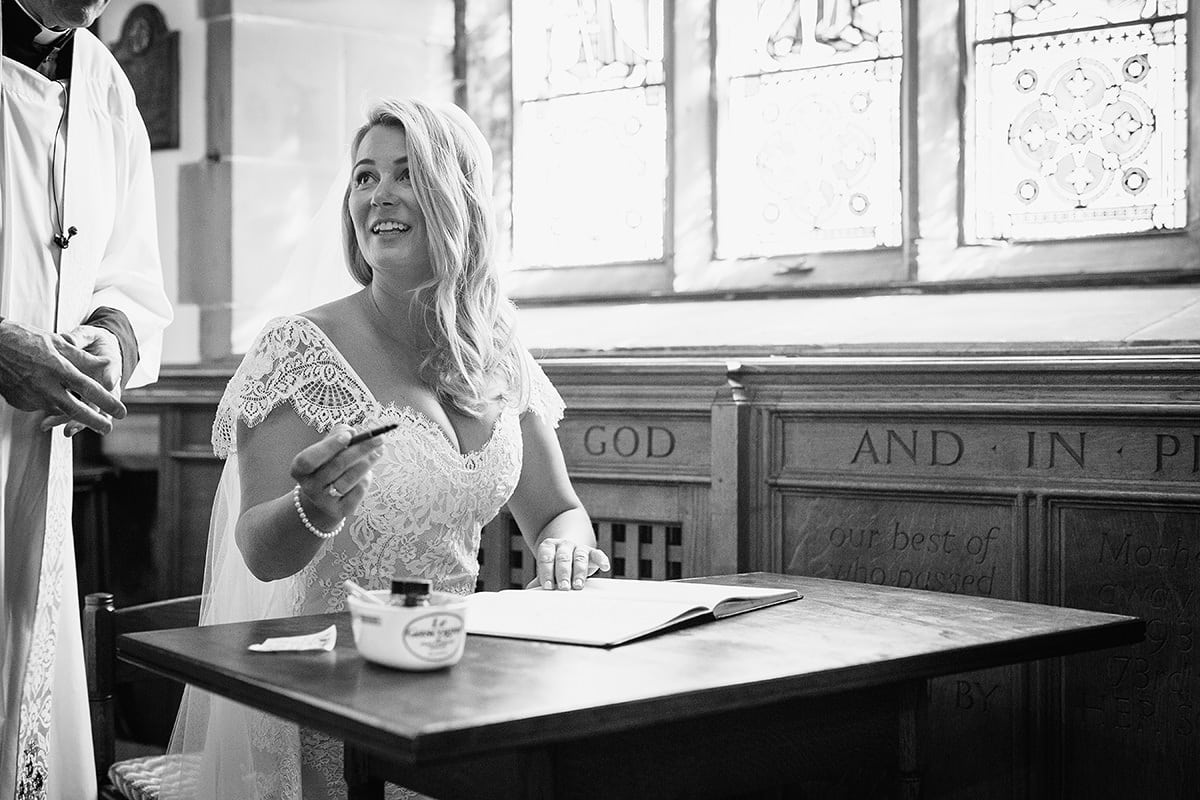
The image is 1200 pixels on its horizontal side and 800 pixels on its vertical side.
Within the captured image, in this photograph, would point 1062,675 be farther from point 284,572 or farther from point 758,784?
point 284,572

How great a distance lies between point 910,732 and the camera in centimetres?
222

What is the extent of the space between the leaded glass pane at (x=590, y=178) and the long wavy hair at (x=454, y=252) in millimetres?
1682

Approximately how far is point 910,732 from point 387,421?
106cm

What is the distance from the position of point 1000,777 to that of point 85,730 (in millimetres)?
1952

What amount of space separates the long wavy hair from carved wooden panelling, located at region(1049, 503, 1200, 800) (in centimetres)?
127

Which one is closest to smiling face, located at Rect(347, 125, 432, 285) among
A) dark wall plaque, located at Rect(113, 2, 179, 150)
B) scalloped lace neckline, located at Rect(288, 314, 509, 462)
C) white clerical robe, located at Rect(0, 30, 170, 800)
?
scalloped lace neckline, located at Rect(288, 314, 509, 462)

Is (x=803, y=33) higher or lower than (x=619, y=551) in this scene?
Answer: higher

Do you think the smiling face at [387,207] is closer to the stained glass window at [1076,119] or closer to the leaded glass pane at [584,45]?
the stained glass window at [1076,119]

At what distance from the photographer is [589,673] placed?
1.85 m

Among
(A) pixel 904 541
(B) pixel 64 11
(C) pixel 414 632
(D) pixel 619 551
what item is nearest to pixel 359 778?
(C) pixel 414 632

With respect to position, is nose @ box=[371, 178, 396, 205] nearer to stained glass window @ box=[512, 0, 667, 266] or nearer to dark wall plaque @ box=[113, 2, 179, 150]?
stained glass window @ box=[512, 0, 667, 266]

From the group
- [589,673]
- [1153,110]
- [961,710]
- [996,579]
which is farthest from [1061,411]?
[589,673]

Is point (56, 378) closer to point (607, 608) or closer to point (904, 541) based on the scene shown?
point (607, 608)

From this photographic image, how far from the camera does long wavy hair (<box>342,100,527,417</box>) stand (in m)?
2.79
